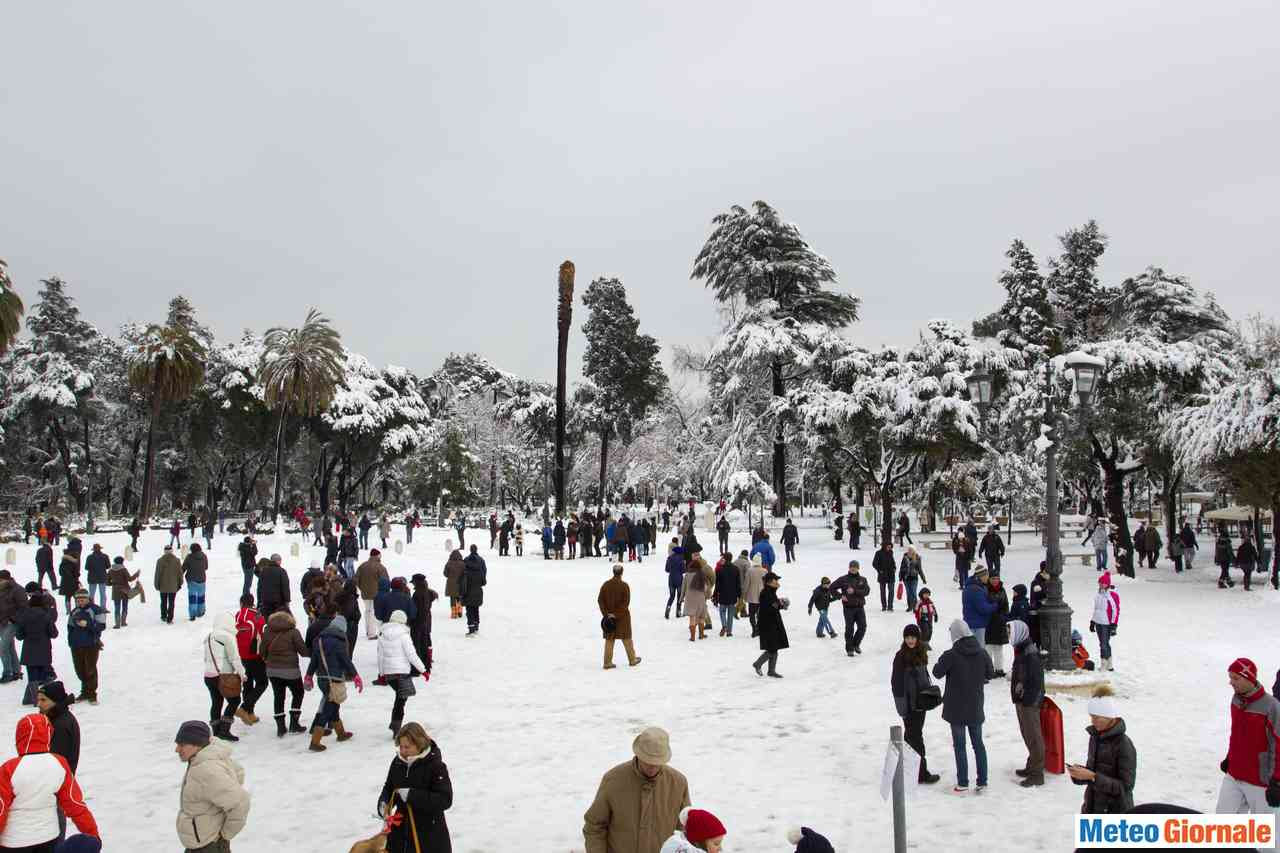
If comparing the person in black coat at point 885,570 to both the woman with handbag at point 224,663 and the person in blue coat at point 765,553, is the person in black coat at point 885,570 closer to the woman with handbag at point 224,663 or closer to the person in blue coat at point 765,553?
the person in blue coat at point 765,553

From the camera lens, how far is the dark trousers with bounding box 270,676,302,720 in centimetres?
1013

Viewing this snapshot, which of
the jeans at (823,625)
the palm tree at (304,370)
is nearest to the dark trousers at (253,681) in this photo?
the jeans at (823,625)

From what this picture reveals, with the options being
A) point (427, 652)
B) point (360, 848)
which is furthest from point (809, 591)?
point (360, 848)

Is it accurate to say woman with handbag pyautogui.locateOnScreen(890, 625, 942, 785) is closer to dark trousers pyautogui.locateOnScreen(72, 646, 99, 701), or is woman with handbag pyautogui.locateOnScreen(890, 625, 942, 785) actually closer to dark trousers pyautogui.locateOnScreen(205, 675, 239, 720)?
dark trousers pyautogui.locateOnScreen(205, 675, 239, 720)

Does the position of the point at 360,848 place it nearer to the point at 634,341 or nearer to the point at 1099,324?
the point at 1099,324

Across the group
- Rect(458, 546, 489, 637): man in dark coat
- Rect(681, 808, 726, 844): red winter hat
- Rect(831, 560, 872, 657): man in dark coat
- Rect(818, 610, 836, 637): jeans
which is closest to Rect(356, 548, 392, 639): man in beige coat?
Rect(458, 546, 489, 637): man in dark coat

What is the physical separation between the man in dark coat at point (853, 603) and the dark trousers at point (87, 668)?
10531 millimetres

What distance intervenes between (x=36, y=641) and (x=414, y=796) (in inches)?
362

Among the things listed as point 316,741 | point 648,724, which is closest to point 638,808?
point 648,724

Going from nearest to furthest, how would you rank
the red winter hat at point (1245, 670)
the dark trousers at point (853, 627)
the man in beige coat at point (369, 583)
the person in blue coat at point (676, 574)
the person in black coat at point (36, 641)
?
the red winter hat at point (1245, 670) → the person in black coat at point (36, 641) → the dark trousers at point (853, 627) → the man in beige coat at point (369, 583) → the person in blue coat at point (676, 574)

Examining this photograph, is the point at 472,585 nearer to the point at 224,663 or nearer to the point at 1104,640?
the point at 224,663

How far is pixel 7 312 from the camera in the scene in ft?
113

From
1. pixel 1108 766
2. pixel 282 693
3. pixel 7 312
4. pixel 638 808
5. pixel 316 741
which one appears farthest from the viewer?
pixel 7 312

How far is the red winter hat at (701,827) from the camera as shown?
152 inches
